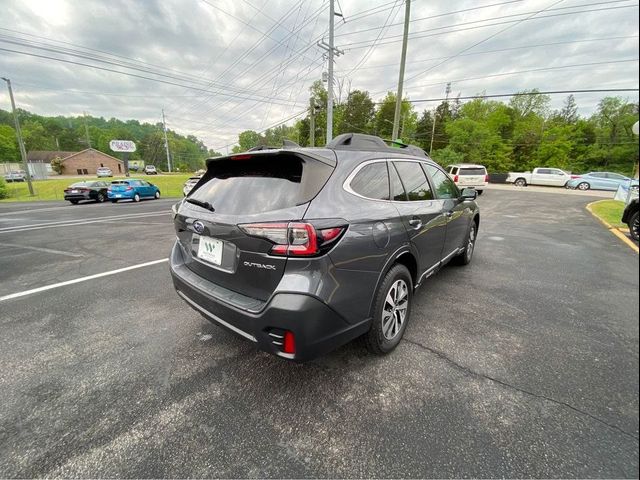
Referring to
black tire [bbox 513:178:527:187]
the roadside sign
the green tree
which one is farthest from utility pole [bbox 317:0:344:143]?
the roadside sign

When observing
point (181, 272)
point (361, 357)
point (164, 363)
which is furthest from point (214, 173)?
point (361, 357)

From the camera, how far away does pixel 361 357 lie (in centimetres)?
256

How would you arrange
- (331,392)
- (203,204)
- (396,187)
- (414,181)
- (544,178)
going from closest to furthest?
(331,392) < (203,204) < (396,187) < (414,181) < (544,178)

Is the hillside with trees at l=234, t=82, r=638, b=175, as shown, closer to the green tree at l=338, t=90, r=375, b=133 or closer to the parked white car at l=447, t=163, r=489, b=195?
the green tree at l=338, t=90, r=375, b=133

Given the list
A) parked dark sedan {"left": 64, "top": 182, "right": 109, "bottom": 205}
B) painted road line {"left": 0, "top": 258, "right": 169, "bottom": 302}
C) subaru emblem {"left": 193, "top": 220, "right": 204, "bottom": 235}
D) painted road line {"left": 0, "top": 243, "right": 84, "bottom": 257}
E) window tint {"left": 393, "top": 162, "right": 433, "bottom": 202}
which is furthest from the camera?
parked dark sedan {"left": 64, "top": 182, "right": 109, "bottom": 205}

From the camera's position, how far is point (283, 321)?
71.4 inches

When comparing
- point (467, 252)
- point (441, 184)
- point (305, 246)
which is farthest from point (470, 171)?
point (305, 246)

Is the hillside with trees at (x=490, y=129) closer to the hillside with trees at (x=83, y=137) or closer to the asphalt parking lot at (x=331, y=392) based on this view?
the asphalt parking lot at (x=331, y=392)

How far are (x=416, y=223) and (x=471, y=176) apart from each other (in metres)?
16.2

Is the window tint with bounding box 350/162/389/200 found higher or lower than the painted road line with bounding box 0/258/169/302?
higher

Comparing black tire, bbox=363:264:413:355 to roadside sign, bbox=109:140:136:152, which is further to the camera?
roadside sign, bbox=109:140:136:152

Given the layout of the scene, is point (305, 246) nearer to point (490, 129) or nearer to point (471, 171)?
point (471, 171)

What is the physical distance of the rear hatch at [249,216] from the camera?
6.32 feet

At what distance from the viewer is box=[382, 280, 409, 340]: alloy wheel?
250cm
